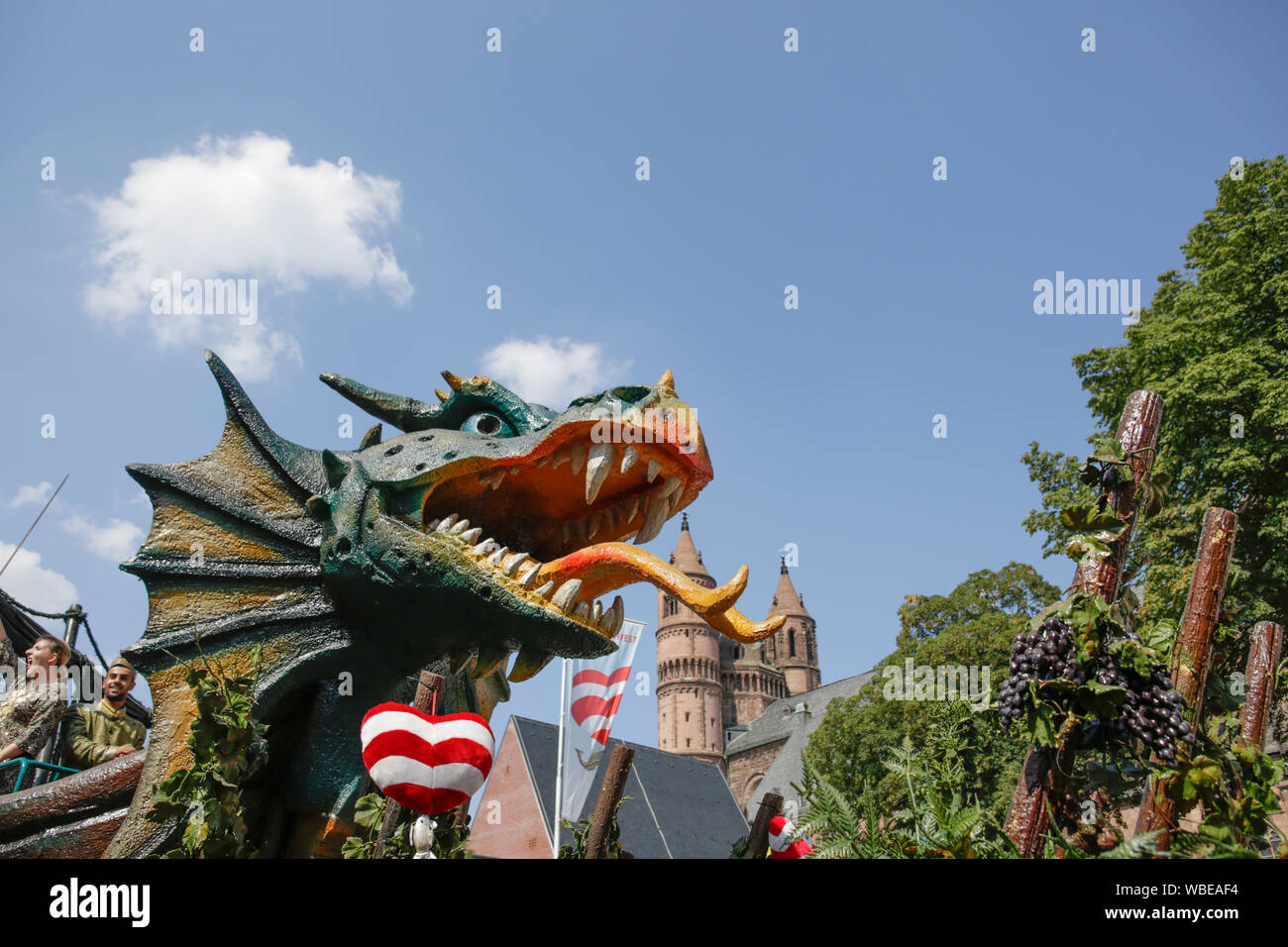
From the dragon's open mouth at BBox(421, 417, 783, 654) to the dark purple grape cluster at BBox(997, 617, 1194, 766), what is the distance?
887mm

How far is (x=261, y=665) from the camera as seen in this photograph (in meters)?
3.48

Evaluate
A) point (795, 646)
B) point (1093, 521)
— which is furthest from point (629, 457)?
point (795, 646)

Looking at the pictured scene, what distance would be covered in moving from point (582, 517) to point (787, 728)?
69.1 m

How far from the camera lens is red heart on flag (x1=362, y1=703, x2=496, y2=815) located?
9.01 feet

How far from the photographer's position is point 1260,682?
3.00 m

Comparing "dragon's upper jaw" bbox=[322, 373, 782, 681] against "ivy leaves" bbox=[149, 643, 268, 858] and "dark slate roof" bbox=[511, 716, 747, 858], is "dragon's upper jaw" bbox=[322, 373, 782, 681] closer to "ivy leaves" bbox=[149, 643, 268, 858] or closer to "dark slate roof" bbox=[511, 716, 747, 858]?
"ivy leaves" bbox=[149, 643, 268, 858]

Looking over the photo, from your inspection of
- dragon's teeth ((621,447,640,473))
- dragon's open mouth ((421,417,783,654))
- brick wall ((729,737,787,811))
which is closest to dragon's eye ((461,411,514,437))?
dragon's open mouth ((421,417,783,654))

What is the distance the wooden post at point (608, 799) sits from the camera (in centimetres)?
335

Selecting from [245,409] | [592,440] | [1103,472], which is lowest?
[1103,472]

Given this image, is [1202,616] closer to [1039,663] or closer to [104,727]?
[1039,663]
